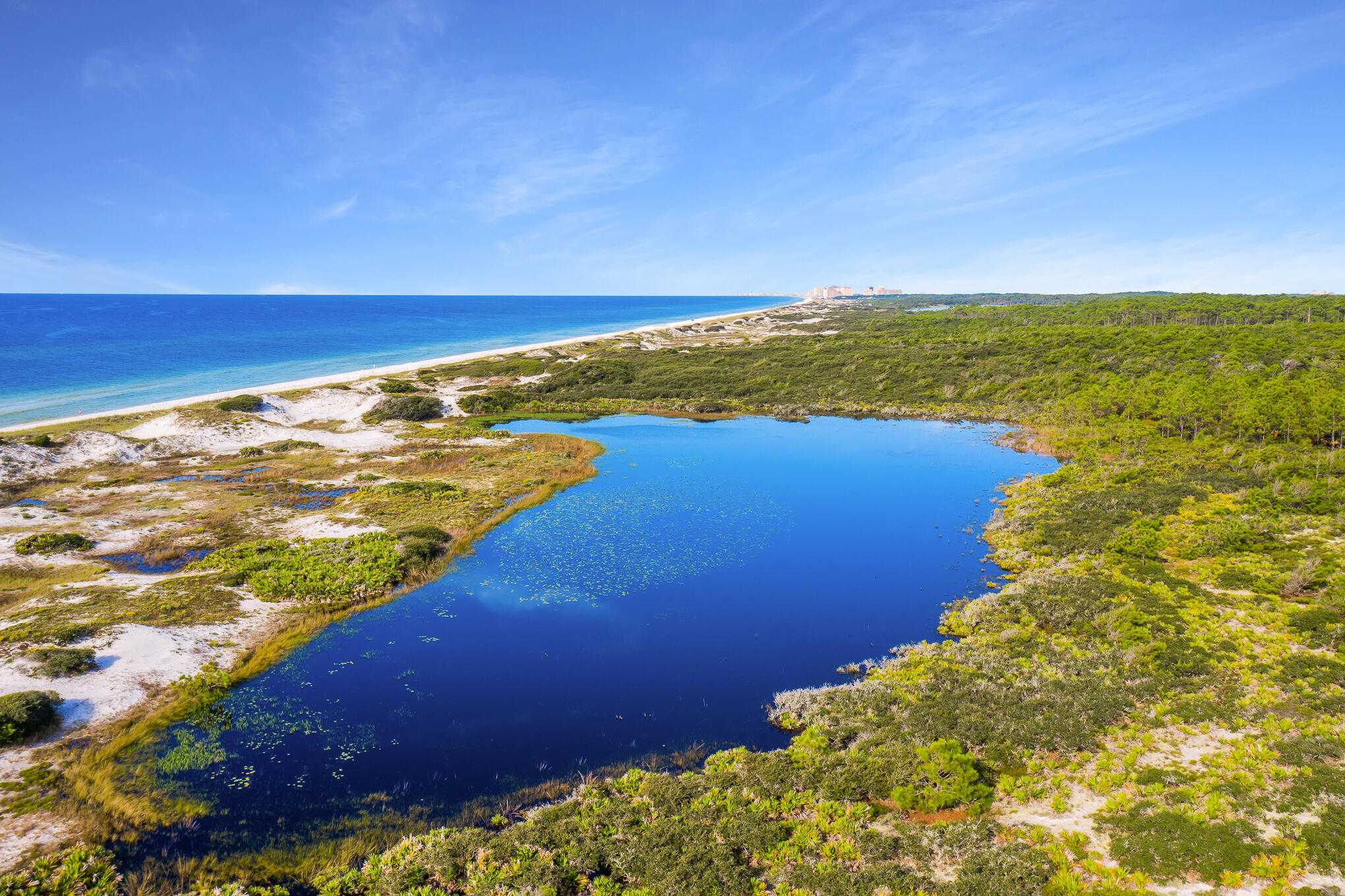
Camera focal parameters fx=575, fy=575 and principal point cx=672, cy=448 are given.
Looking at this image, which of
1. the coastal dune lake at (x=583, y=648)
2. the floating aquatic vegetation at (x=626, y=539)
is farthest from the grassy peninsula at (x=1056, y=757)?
the floating aquatic vegetation at (x=626, y=539)

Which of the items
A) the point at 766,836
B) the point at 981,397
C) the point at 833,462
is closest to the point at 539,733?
the point at 766,836

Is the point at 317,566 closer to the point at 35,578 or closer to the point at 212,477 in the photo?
the point at 35,578

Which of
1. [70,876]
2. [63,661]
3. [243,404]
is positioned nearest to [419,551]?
[63,661]

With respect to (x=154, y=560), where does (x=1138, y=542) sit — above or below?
below

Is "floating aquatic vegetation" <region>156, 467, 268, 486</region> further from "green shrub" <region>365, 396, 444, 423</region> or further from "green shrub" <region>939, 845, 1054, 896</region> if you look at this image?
"green shrub" <region>939, 845, 1054, 896</region>

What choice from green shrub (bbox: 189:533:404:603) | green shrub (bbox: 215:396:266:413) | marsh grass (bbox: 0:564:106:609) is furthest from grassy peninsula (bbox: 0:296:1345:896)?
green shrub (bbox: 215:396:266:413)

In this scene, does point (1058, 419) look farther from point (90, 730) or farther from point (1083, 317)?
point (1083, 317)

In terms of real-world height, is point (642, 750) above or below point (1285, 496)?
below
